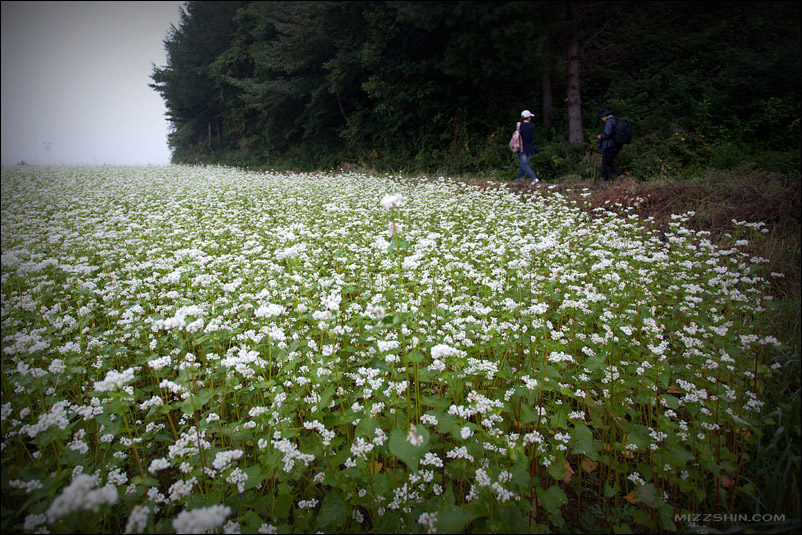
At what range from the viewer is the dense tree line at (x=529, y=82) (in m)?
10.9

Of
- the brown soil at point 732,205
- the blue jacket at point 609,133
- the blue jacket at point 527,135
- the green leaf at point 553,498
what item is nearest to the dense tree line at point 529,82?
the blue jacket at point 527,135

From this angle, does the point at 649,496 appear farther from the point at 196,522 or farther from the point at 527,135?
the point at 527,135

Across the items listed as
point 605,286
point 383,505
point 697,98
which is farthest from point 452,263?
point 697,98

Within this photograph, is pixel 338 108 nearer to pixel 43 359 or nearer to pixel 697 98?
pixel 697 98

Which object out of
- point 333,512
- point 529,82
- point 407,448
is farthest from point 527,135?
point 333,512

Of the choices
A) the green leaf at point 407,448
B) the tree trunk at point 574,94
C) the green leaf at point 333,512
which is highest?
the tree trunk at point 574,94

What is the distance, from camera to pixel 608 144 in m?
9.40

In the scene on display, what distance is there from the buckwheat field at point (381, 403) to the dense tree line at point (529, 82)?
8211 mm

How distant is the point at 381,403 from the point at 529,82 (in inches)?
719

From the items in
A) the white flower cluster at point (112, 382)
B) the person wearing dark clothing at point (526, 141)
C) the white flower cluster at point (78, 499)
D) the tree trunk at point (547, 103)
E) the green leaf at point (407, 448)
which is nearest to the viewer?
the white flower cluster at point (78, 499)

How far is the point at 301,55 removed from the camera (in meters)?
19.7

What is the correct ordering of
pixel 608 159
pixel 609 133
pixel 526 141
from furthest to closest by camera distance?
1. pixel 526 141
2. pixel 608 159
3. pixel 609 133

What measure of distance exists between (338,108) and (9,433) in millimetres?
23290

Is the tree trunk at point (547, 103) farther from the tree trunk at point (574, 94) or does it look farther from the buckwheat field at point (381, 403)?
the buckwheat field at point (381, 403)
